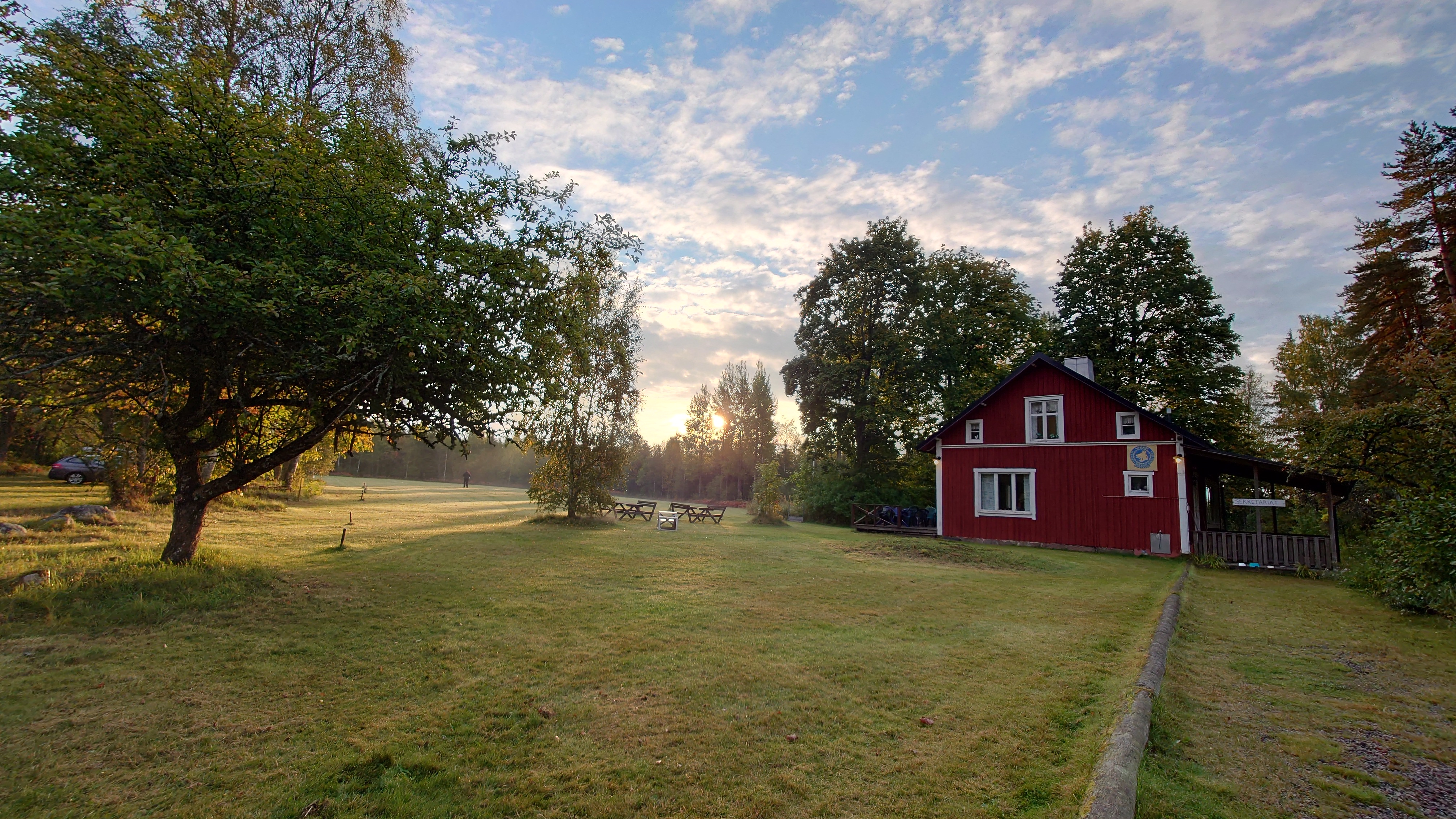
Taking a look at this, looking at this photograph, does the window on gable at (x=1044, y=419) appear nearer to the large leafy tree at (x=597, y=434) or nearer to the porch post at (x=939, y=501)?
the porch post at (x=939, y=501)

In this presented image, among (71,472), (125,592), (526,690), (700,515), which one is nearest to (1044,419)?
(700,515)

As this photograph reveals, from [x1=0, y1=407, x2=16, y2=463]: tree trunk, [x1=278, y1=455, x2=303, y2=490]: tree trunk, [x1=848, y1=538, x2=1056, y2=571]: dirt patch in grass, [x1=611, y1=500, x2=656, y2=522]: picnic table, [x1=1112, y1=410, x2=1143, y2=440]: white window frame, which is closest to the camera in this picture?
[x1=848, y1=538, x2=1056, y2=571]: dirt patch in grass

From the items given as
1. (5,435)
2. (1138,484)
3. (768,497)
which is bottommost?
(768,497)

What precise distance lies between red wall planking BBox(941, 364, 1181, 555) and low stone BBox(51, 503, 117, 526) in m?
25.0

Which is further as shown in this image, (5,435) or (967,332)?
(967,332)

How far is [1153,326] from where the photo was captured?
32.8 metres

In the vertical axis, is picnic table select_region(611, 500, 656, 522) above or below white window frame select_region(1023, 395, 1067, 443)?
below

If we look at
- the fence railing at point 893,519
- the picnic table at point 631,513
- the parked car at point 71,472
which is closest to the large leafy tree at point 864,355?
the fence railing at point 893,519

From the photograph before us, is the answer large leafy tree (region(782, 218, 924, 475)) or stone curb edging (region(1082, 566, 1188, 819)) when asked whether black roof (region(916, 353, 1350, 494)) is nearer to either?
large leafy tree (region(782, 218, 924, 475))

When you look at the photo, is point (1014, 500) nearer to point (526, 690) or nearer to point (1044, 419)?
point (1044, 419)

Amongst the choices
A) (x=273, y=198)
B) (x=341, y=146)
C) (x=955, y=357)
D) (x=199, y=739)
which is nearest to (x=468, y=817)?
(x=199, y=739)

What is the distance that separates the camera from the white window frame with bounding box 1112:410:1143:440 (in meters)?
20.3

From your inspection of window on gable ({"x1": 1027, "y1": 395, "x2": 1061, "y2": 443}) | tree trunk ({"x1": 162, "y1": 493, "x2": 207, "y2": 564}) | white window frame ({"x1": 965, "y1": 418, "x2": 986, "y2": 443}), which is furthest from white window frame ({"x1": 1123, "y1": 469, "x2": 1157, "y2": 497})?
tree trunk ({"x1": 162, "y1": 493, "x2": 207, "y2": 564})

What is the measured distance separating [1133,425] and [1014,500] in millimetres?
4796
